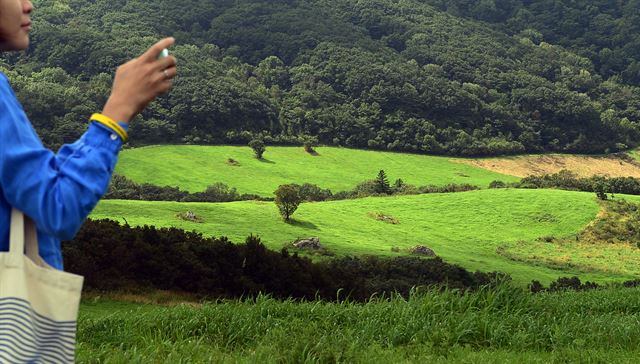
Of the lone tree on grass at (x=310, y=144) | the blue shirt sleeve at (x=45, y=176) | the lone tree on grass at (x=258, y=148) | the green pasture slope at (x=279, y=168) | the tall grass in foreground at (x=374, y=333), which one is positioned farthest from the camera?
the lone tree on grass at (x=310, y=144)

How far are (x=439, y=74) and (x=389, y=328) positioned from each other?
15136 centimetres

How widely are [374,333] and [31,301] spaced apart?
4944 mm

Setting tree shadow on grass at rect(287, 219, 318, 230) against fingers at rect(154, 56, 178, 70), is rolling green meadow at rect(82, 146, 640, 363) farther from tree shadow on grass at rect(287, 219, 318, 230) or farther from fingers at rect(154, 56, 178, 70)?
fingers at rect(154, 56, 178, 70)

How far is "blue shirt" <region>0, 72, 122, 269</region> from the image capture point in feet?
5.24

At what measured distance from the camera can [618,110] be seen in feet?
481

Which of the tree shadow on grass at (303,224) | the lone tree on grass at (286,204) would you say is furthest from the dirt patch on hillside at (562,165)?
the lone tree on grass at (286,204)

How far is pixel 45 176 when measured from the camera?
160 centimetres

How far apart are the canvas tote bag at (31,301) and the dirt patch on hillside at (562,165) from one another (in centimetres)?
10389

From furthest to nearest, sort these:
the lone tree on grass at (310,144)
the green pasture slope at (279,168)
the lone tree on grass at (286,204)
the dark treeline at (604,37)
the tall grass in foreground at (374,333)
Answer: the dark treeline at (604,37)
the lone tree on grass at (310,144)
the green pasture slope at (279,168)
the lone tree on grass at (286,204)
the tall grass in foreground at (374,333)

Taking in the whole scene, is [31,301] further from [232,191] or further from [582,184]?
[582,184]

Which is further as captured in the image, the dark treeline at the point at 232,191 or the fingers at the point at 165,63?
the dark treeline at the point at 232,191

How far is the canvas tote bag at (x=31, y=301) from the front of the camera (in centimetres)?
162

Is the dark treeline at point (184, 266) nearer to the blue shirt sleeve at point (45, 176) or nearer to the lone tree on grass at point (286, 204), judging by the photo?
the blue shirt sleeve at point (45, 176)

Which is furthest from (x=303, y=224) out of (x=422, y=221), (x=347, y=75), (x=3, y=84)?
(x=347, y=75)
